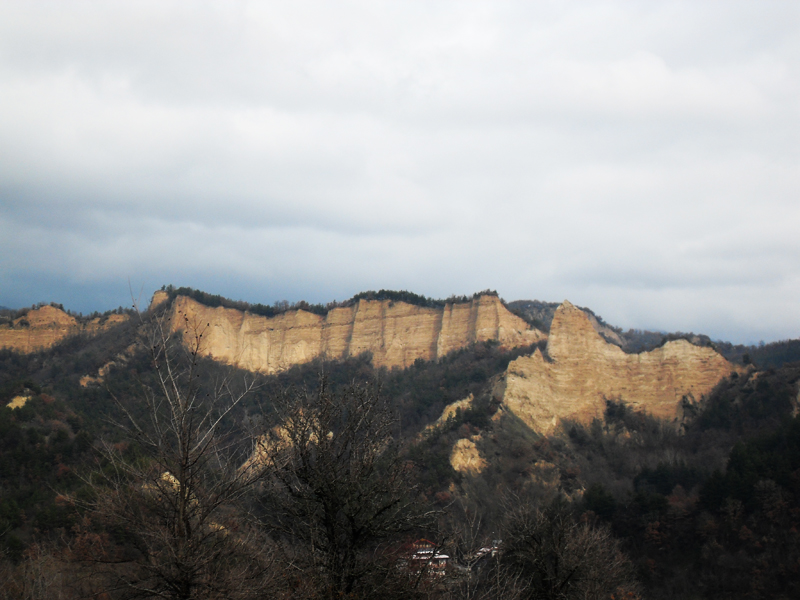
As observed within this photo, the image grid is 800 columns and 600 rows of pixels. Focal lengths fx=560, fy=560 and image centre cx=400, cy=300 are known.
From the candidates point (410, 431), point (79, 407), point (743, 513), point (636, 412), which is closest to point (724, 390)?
point (636, 412)

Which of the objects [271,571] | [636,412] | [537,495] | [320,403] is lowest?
[537,495]

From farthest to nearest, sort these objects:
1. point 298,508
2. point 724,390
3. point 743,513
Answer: point 724,390 < point 743,513 < point 298,508

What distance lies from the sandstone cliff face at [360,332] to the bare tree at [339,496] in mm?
58928

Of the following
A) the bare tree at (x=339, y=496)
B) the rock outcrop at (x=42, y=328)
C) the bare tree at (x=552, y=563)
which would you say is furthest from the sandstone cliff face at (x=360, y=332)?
the bare tree at (x=339, y=496)

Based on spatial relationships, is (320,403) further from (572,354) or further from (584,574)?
(572,354)

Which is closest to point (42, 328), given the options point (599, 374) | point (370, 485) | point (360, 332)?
point (360, 332)

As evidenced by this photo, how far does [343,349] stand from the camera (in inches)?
2990

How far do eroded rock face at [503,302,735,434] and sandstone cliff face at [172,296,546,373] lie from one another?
11217mm

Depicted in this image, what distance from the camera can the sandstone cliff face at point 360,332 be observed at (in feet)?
232

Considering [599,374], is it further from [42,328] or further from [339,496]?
[42,328]

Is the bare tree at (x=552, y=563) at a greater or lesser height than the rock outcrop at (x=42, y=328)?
lesser

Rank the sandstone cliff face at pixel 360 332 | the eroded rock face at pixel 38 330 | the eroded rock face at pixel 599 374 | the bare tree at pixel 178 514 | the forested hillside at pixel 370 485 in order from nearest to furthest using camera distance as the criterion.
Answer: the bare tree at pixel 178 514 < the forested hillside at pixel 370 485 < the eroded rock face at pixel 599 374 < the eroded rock face at pixel 38 330 < the sandstone cliff face at pixel 360 332

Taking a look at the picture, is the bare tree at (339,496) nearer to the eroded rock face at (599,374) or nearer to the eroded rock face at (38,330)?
the eroded rock face at (599,374)

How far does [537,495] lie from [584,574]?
79.2ft
